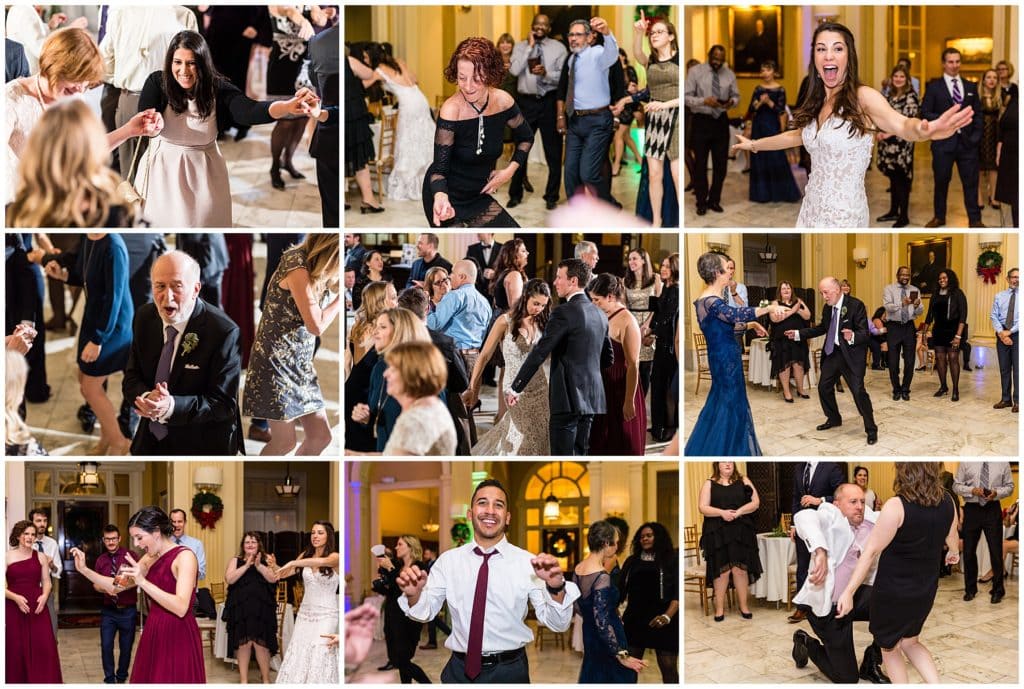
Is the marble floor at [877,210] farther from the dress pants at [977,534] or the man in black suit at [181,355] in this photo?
the man in black suit at [181,355]

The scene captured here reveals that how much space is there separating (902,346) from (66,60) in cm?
356

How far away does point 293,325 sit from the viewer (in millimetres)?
5293

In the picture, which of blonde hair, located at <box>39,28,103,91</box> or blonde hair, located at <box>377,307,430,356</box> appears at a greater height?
blonde hair, located at <box>39,28,103,91</box>

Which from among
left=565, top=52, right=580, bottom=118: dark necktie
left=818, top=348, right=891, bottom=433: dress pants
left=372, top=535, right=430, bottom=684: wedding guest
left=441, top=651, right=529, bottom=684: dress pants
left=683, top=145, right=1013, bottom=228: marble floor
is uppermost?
left=565, top=52, right=580, bottom=118: dark necktie

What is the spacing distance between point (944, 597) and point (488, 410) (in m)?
2.00

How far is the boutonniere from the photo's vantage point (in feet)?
17.2

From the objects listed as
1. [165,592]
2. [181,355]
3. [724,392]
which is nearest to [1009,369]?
[724,392]

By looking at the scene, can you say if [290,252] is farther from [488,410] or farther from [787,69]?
[787,69]

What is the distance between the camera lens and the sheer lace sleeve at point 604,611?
530 centimetres

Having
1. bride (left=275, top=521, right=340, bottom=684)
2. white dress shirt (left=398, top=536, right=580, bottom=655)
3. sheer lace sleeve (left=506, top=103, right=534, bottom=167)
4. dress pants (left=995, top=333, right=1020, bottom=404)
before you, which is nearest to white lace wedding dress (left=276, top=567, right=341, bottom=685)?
bride (left=275, top=521, right=340, bottom=684)

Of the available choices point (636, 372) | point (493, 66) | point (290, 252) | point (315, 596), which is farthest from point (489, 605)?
point (493, 66)

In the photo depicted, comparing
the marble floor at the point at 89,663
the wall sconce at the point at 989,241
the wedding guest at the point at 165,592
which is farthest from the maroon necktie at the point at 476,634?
the wall sconce at the point at 989,241

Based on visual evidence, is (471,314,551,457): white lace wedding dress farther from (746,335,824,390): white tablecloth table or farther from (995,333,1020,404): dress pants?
(995,333,1020,404): dress pants

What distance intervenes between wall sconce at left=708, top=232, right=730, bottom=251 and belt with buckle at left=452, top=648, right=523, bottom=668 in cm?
180
